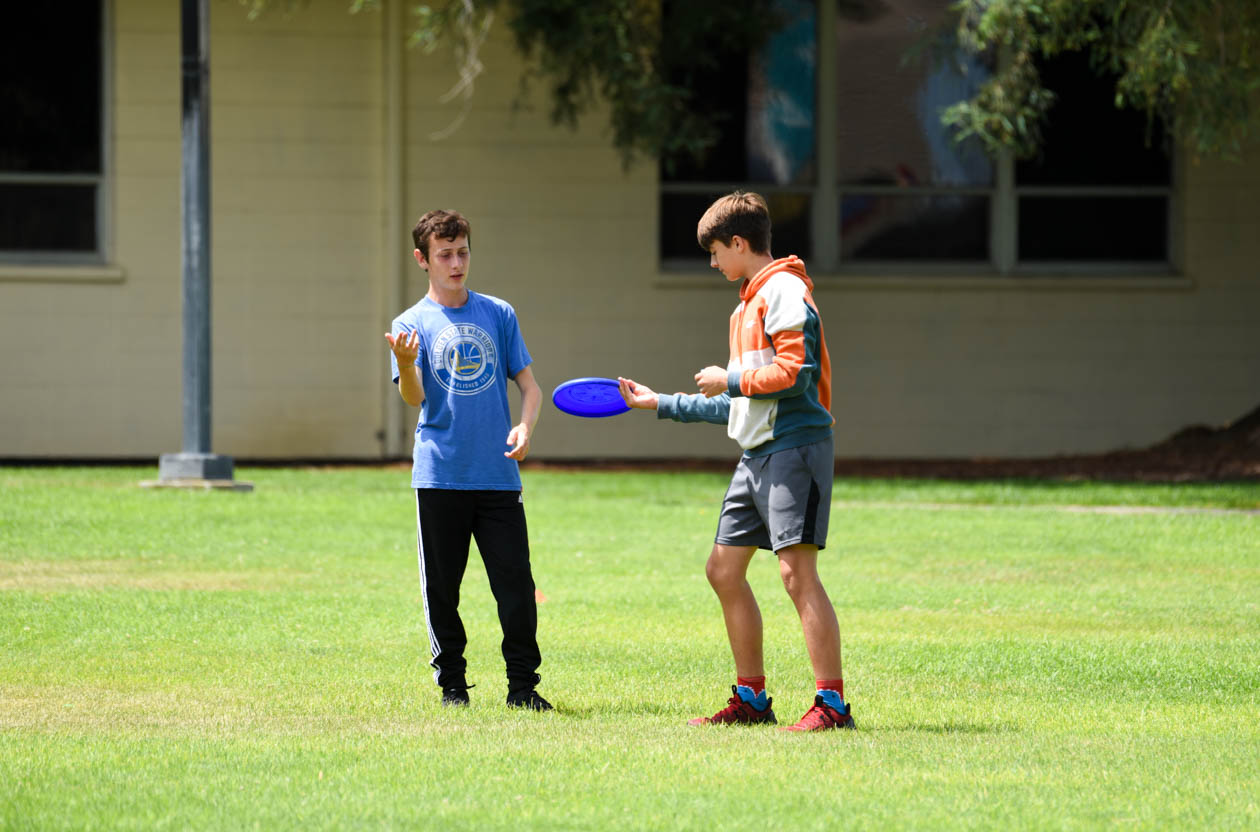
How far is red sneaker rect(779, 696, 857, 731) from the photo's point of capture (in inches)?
229

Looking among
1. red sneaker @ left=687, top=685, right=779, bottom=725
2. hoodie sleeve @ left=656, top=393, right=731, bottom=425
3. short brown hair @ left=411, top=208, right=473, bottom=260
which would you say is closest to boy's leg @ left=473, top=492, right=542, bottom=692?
red sneaker @ left=687, top=685, right=779, bottom=725

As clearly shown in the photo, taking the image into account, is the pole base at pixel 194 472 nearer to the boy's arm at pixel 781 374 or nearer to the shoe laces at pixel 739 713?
the shoe laces at pixel 739 713

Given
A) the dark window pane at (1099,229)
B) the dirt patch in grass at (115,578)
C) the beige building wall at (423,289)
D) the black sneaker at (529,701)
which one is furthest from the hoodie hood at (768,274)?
the dark window pane at (1099,229)

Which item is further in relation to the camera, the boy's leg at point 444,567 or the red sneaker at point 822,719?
the boy's leg at point 444,567

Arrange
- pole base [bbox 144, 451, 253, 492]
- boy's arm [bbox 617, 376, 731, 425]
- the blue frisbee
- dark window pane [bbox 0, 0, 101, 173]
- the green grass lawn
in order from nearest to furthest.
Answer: the green grass lawn → boy's arm [bbox 617, 376, 731, 425] → the blue frisbee → pole base [bbox 144, 451, 253, 492] → dark window pane [bbox 0, 0, 101, 173]

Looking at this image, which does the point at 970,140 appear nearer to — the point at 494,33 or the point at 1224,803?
the point at 494,33

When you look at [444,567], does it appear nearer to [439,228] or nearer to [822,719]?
[439,228]

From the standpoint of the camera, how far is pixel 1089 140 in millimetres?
19984

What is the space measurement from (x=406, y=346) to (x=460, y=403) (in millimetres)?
425

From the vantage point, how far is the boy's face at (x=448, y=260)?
21.0 ft

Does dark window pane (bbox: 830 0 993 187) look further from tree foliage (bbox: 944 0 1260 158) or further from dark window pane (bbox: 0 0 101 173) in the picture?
dark window pane (bbox: 0 0 101 173)

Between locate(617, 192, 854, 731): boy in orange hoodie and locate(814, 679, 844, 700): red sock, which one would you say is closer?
locate(617, 192, 854, 731): boy in orange hoodie

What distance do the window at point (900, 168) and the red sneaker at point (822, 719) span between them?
45.9 feet

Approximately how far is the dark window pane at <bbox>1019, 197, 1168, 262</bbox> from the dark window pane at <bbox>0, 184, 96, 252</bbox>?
10.7m
